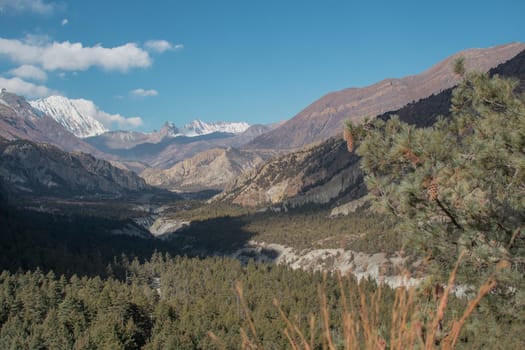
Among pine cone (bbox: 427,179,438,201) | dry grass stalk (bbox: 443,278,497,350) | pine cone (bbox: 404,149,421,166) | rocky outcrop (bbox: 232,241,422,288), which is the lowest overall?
rocky outcrop (bbox: 232,241,422,288)

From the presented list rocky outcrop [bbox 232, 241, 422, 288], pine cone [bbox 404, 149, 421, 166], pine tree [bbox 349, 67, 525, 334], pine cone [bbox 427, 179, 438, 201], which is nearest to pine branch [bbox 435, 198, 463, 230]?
pine tree [bbox 349, 67, 525, 334]

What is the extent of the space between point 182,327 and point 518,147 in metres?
59.4

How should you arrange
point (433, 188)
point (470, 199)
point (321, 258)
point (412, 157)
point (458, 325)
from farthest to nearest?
1. point (321, 258)
2. point (412, 157)
3. point (470, 199)
4. point (433, 188)
5. point (458, 325)

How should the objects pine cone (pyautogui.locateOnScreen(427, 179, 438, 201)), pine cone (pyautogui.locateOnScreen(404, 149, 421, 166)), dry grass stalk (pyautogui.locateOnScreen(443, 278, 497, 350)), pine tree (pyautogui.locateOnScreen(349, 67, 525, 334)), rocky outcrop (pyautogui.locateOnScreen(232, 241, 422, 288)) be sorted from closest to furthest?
1. dry grass stalk (pyautogui.locateOnScreen(443, 278, 497, 350))
2. pine cone (pyautogui.locateOnScreen(427, 179, 438, 201))
3. pine tree (pyautogui.locateOnScreen(349, 67, 525, 334))
4. pine cone (pyautogui.locateOnScreen(404, 149, 421, 166))
5. rocky outcrop (pyautogui.locateOnScreen(232, 241, 422, 288))

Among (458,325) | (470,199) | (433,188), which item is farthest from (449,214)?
(458,325)

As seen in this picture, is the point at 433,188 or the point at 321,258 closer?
the point at 433,188

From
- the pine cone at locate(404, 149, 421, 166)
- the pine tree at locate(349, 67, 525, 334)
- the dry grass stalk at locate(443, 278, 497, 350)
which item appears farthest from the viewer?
the pine cone at locate(404, 149, 421, 166)

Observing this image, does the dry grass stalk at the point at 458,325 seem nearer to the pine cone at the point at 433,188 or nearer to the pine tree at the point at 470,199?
the pine cone at the point at 433,188

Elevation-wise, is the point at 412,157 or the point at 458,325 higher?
the point at 412,157

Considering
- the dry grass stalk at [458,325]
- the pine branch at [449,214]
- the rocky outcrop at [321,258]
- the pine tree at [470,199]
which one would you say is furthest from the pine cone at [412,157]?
the rocky outcrop at [321,258]

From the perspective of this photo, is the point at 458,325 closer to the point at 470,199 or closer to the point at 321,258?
the point at 470,199

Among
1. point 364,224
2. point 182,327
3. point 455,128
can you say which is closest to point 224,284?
point 182,327

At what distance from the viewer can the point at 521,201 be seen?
8953 mm

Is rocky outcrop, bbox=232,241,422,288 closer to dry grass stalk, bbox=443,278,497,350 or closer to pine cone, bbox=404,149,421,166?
pine cone, bbox=404,149,421,166
